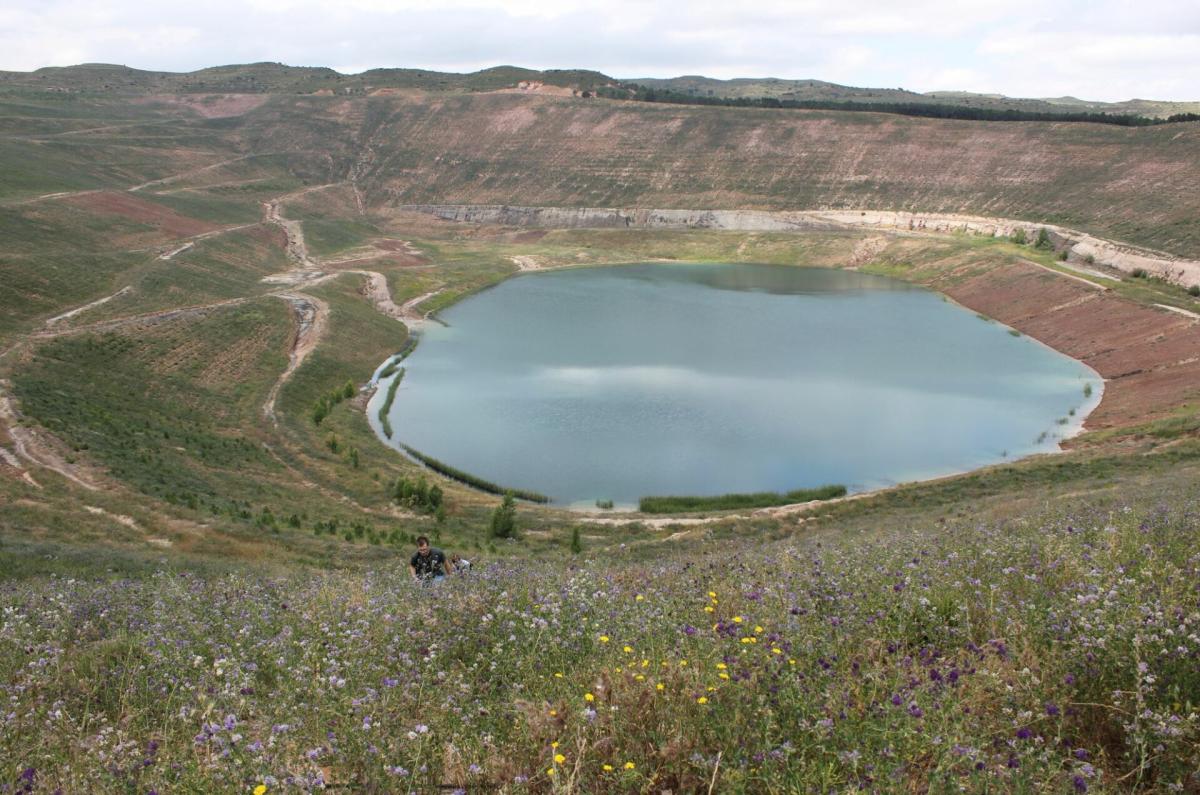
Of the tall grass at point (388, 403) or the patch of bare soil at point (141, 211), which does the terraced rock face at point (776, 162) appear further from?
the tall grass at point (388, 403)

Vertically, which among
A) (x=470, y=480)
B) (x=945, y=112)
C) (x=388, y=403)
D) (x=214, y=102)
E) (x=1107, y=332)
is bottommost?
(x=470, y=480)

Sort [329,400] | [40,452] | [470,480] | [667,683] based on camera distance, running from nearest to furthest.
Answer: [667,683] → [40,452] → [470,480] → [329,400]

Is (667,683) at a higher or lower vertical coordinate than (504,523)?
higher

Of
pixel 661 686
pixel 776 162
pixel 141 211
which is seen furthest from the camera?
pixel 776 162

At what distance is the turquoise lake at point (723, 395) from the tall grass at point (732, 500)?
0.80 metres

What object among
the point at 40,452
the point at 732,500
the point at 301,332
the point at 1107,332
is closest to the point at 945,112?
the point at 1107,332

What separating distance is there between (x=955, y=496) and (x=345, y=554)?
19232 mm

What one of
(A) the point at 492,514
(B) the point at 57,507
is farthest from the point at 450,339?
(B) the point at 57,507

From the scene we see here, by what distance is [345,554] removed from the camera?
68.1 feet

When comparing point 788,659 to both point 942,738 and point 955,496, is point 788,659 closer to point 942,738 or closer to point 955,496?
point 942,738

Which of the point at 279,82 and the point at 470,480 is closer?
the point at 470,480

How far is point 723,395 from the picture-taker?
140 feet

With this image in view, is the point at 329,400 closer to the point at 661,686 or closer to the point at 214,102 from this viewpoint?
the point at 661,686

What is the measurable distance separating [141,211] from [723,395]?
56532 millimetres
